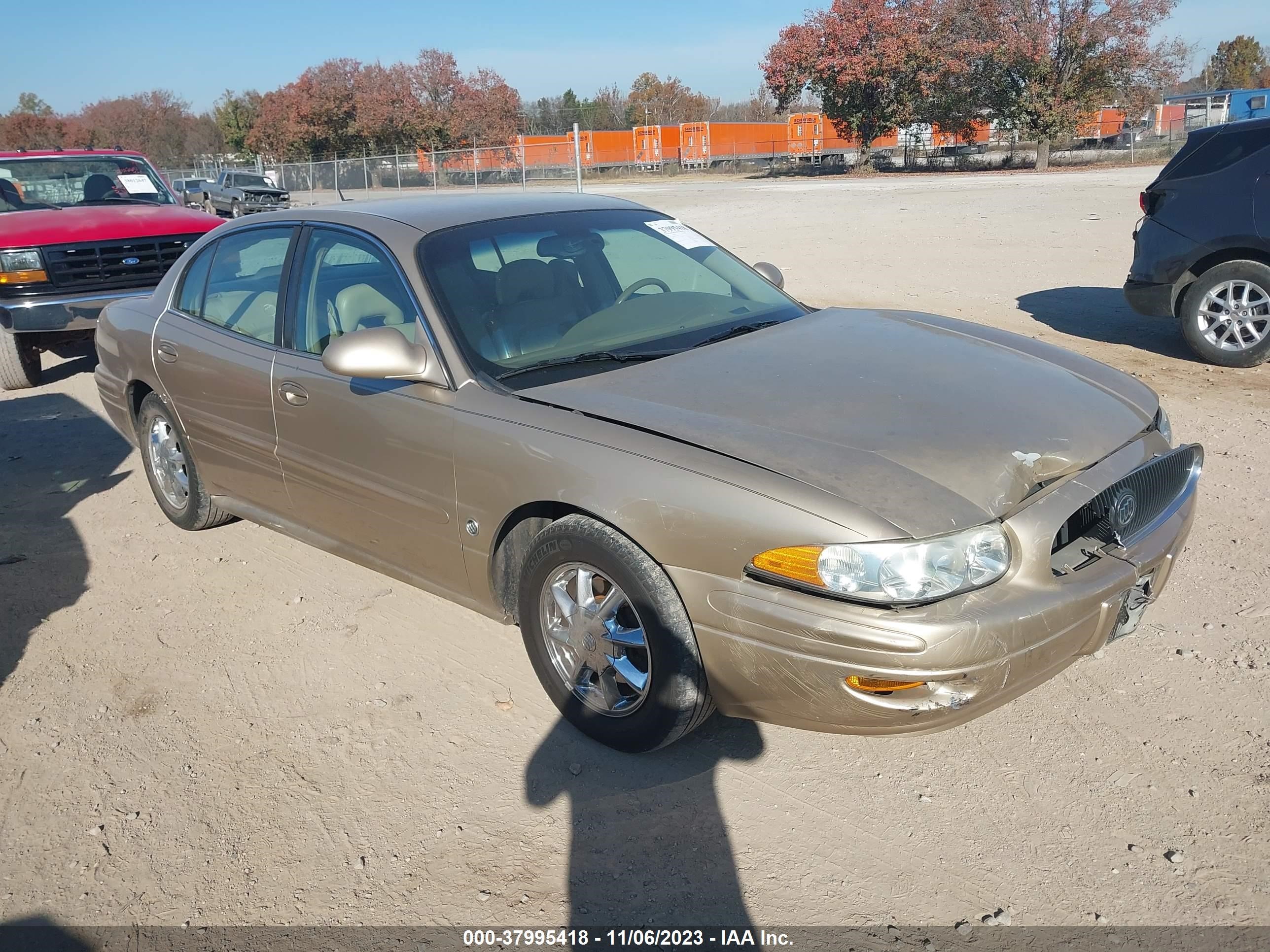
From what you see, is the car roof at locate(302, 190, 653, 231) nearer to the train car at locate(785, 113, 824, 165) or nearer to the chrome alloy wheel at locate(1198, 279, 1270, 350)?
the chrome alloy wheel at locate(1198, 279, 1270, 350)

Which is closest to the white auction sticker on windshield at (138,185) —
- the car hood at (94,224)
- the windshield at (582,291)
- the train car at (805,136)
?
the car hood at (94,224)

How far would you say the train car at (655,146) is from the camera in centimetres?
5119

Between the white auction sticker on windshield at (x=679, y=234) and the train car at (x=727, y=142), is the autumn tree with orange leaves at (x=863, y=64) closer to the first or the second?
the train car at (x=727, y=142)

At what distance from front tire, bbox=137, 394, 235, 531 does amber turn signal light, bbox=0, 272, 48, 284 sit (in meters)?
4.07

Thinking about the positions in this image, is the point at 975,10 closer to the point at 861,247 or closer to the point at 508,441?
the point at 861,247

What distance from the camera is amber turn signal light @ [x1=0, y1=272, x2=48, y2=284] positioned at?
848cm

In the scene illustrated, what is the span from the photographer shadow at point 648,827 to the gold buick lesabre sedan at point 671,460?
12 cm

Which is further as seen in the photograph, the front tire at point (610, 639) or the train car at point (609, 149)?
the train car at point (609, 149)

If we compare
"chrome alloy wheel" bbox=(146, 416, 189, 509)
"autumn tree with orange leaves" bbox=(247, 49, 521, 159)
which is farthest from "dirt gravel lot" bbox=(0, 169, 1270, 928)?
"autumn tree with orange leaves" bbox=(247, 49, 521, 159)

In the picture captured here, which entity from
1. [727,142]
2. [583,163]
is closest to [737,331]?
A: [583,163]

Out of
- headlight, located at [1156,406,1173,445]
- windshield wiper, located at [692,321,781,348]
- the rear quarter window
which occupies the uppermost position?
the rear quarter window

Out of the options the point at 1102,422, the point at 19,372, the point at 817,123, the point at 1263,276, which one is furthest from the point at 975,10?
the point at 1102,422

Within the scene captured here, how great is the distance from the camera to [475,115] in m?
58.0

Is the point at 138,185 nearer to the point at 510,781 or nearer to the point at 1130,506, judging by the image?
the point at 510,781
